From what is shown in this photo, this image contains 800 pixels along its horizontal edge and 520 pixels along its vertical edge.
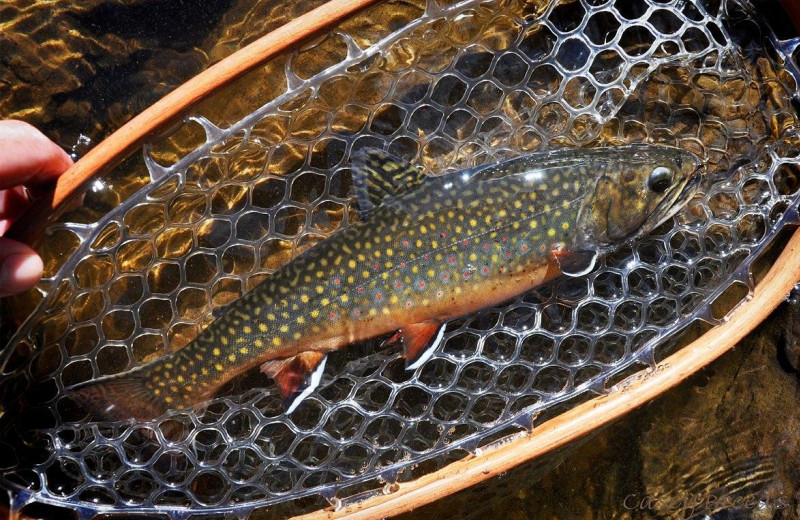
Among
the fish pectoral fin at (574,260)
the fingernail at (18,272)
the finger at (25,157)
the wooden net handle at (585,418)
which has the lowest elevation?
the wooden net handle at (585,418)

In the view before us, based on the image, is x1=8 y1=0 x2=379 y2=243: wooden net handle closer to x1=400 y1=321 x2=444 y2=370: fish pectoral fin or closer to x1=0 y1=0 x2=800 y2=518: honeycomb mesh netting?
x1=0 y1=0 x2=800 y2=518: honeycomb mesh netting

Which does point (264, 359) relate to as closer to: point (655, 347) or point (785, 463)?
point (655, 347)

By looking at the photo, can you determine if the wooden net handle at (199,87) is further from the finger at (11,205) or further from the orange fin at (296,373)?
the orange fin at (296,373)

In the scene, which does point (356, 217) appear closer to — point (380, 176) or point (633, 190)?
point (380, 176)

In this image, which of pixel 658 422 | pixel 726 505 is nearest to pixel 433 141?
pixel 658 422

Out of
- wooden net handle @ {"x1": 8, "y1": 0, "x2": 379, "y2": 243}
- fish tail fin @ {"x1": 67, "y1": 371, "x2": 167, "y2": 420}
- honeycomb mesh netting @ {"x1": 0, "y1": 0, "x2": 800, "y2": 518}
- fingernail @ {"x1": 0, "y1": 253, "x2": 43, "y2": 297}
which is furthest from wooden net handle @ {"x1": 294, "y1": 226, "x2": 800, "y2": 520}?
wooden net handle @ {"x1": 8, "y1": 0, "x2": 379, "y2": 243}

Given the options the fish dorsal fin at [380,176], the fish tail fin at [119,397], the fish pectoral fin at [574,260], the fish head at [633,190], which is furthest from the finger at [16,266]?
the fish head at [633,190]

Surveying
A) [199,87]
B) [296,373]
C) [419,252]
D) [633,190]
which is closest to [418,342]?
[419,252]
